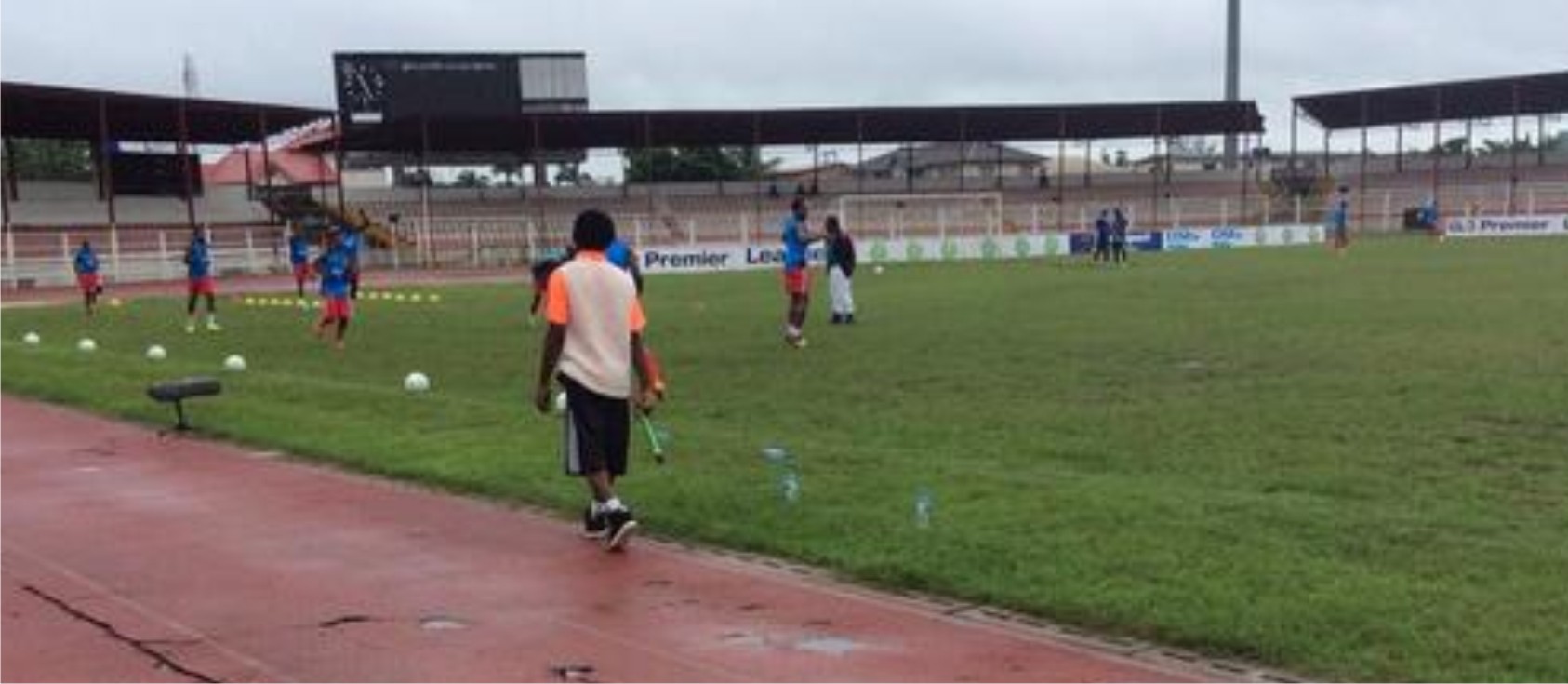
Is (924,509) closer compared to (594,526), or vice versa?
(924,509)

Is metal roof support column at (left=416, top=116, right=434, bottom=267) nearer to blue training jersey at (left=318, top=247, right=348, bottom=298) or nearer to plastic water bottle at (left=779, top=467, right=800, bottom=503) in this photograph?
blue training jersey at (left=318, top=247, right=348, bottom=298)

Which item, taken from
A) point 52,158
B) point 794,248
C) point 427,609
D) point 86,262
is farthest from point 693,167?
point 427,609

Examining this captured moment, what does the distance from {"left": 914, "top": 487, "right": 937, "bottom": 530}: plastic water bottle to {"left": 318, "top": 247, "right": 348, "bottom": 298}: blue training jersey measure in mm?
15183

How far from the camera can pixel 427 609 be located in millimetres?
7387

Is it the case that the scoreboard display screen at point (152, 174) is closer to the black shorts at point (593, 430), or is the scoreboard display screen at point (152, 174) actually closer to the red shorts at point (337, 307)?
the red shorts at point (337, 307)

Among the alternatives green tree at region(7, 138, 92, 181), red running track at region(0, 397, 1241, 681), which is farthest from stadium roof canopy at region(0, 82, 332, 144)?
red running track at region(0, 397, 1241, 681)

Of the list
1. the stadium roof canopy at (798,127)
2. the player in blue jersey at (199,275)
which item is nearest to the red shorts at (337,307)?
the player in blue jersey at (199,275)

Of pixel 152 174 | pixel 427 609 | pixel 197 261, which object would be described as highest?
pixel 152 174

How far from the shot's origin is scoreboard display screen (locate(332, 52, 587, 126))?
242 feet

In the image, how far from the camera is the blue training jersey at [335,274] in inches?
888

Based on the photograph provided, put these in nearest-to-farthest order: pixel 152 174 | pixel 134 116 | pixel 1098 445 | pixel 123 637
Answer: pixel 123 637
pixel 1098 445
pixel 134 116
pixel 152 174

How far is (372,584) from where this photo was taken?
794cm

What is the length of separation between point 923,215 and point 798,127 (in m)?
7.11

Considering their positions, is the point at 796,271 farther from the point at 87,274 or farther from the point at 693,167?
the point at 693,167
